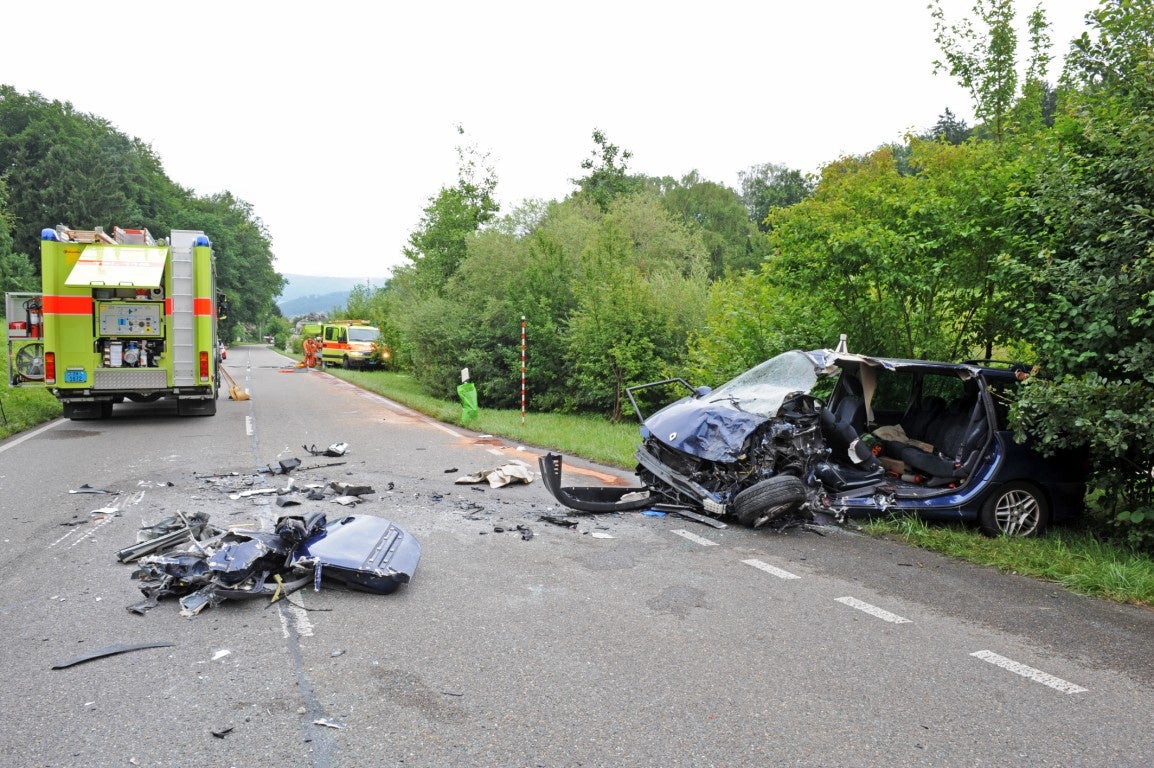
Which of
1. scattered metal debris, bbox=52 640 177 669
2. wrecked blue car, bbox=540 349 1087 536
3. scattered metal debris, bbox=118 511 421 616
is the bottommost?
scattered metal debris, bbox=52 640 177 669

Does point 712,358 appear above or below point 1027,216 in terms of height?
below

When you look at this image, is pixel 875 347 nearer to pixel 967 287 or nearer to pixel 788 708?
pixel 967 287

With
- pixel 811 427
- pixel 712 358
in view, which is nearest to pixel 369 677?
pixel 811 427

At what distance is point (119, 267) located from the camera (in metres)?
Result: 13.4

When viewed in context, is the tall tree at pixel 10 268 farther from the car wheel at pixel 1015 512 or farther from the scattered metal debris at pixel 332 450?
the car wheel at pixel 1015 512

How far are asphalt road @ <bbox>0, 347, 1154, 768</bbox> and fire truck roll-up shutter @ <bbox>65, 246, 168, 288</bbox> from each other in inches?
290

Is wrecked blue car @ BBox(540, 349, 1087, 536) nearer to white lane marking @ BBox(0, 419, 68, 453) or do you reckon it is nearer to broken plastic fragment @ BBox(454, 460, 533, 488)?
broken plastic fragment @ BBox(454, 460, 533, 488)

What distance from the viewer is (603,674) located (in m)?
3.80

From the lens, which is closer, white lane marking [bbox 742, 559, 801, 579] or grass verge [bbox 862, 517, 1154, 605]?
grass verge [bbox 862, 517, 1154, 605]

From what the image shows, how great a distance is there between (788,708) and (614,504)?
4.00 metres

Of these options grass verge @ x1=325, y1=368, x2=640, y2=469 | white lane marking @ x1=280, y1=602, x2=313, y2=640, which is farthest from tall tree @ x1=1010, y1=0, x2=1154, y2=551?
white lane marking @ x1=280, y1=602, x2=313, y2=640

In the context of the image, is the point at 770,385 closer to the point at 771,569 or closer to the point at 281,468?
the point at 771,569

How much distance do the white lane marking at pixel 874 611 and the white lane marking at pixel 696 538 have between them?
1.43 metres

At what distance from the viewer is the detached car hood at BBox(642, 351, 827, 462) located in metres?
6.96
